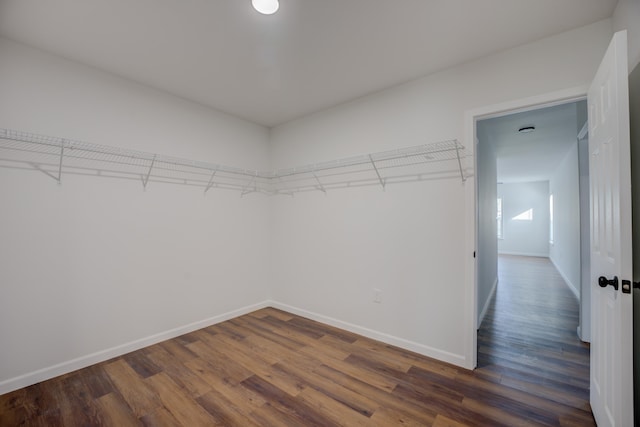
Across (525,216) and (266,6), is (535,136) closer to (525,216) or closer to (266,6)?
(266,6)

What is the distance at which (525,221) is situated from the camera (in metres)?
9.51

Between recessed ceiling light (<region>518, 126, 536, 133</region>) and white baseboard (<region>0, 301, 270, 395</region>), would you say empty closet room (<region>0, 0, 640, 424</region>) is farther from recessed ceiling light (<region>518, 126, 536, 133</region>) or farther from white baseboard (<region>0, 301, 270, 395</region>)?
recessed ceiling light (<region>518, 126, 536, 133</region>)

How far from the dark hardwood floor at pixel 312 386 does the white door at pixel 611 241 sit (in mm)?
485

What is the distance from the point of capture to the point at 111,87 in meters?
2.50

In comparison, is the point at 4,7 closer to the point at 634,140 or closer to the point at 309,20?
the point at 309,20

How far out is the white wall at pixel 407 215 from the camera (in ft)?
6.86

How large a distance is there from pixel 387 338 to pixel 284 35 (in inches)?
113

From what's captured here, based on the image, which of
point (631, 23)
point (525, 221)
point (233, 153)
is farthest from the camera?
point (525, 221)

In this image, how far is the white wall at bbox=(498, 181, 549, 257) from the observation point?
30.1ft

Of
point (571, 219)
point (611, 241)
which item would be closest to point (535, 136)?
point (571, 219)

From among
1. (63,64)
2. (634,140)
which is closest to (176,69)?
(63,64)

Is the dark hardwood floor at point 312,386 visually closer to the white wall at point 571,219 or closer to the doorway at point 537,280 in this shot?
the doorway at point 537,280

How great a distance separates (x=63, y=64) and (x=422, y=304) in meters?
3.76

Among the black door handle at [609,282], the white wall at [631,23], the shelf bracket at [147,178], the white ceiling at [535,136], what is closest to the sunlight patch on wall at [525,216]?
the white ceiling at [535,136]
